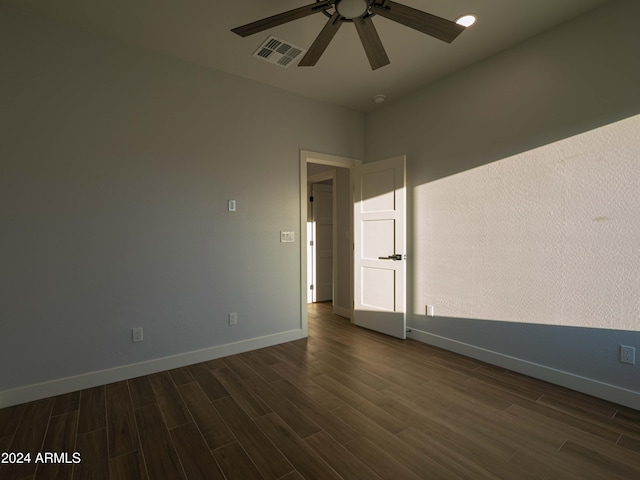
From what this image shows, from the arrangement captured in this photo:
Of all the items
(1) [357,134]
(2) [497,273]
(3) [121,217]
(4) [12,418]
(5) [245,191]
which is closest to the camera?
(4) [12,418]

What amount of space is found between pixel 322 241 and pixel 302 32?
3.69 metres

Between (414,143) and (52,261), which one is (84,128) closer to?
(52,261)

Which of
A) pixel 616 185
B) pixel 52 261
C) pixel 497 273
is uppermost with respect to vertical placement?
pixel 616 185

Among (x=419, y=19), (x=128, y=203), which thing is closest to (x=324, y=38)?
(x=419, y=19)

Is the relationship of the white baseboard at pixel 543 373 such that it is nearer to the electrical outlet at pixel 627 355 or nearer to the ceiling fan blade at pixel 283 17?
the electrical outlet at pixel 627 355

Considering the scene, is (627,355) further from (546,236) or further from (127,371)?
(127,371)

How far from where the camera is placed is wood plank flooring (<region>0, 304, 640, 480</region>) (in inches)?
64.9

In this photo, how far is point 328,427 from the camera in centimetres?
199

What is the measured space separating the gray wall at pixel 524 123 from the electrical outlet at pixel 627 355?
3 centimetres

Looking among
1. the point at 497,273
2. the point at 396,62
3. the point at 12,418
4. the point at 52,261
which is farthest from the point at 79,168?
the point at 497,273

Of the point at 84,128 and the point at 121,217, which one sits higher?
the point at 84,128

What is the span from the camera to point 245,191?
10.8 feet

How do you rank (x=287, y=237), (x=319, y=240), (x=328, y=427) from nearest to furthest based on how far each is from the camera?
(x=328, y=427)
(x=287, y=237)
(x=319, y=240)

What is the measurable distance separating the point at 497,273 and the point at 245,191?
2694 millimetres
